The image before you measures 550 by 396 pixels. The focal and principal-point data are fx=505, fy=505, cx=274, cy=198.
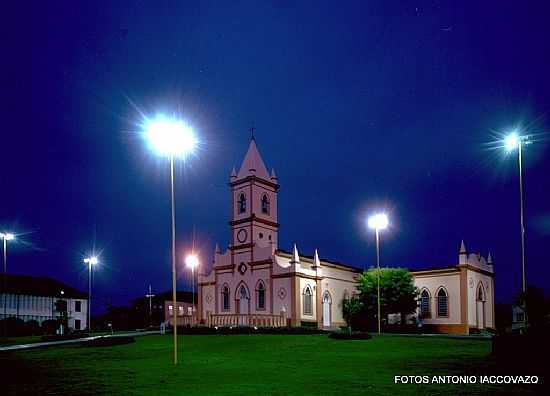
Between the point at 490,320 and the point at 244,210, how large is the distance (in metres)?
29.1

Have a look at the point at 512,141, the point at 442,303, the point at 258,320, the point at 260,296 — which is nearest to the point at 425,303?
the point at 442,303

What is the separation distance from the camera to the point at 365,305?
49812 mm

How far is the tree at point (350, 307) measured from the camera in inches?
1983

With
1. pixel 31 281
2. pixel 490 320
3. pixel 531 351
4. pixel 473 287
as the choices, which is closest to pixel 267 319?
pixel 473 287

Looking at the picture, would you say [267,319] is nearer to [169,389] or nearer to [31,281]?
[169,389]

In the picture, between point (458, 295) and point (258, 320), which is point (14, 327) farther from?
point (458, 295)

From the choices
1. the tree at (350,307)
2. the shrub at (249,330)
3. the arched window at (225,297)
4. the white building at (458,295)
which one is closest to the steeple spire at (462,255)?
the white building at (458,295)

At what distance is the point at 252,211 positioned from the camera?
2060 inches

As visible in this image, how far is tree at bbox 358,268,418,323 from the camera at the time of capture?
48969 mm

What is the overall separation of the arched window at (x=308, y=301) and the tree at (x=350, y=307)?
416 cm

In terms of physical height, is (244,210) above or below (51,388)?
above

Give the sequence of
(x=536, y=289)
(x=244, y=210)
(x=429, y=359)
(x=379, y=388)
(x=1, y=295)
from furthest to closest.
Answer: (x=1, y=295)
(x=244, y=210)
(x=536, y=289)
(x=429, y=359)
(x=379, y=388)

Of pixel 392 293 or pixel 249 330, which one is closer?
pixel 249 330

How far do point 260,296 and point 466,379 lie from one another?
3778cm
